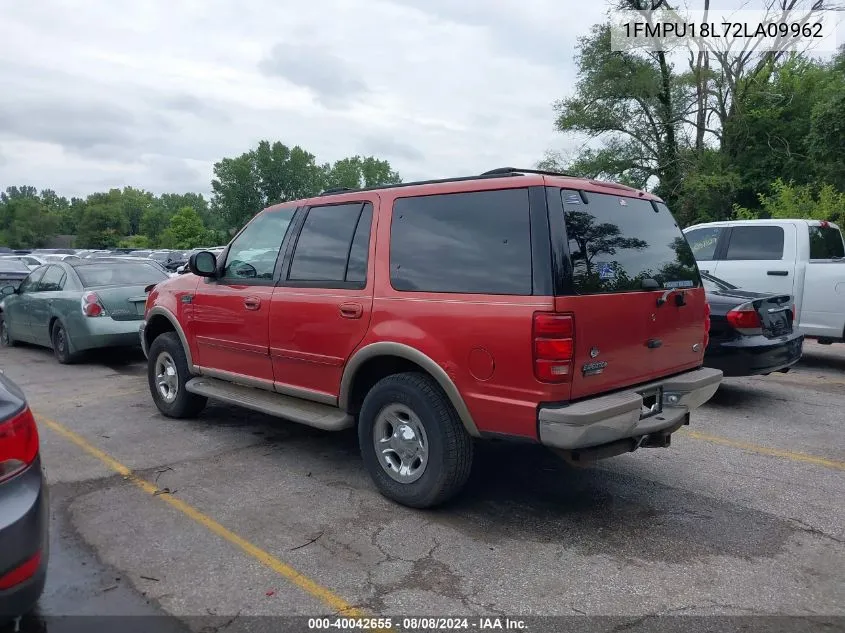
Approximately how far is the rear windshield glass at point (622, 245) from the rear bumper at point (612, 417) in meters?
0.60

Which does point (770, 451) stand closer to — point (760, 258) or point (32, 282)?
point (760, 258)

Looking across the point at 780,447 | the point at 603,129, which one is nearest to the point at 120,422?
the point at 780,447

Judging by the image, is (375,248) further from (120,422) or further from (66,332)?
(66,332)

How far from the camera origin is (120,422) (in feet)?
20.1

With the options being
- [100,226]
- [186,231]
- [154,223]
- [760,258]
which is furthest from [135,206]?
[760,258]

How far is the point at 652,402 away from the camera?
402 cm

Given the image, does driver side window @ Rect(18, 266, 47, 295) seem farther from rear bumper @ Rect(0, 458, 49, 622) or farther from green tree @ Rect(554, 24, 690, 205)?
green tree @ Rect(554, 24, 690, 205)

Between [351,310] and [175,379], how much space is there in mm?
2665

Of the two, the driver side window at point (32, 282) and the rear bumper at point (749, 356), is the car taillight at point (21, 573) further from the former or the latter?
the driver side window at point (32, 282)

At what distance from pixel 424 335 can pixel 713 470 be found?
2.49 m

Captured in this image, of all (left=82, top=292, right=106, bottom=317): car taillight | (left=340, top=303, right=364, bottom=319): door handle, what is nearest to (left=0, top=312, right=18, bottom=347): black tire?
(left=82, top=292, right=106, bottom=317): car taillight

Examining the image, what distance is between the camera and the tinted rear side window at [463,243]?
359cm

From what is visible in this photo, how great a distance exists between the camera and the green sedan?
8789mm

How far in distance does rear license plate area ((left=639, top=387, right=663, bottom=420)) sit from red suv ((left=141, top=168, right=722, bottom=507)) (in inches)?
0.8
